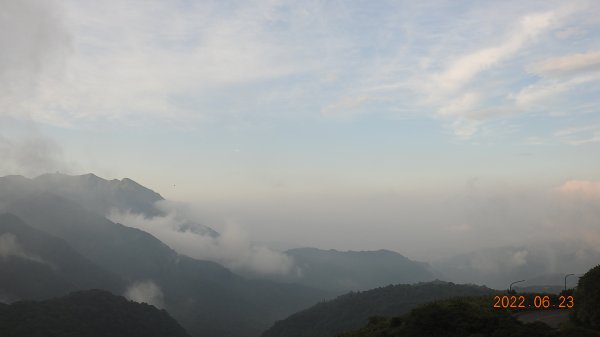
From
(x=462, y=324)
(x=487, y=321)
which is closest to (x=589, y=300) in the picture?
(x=487, y=321)

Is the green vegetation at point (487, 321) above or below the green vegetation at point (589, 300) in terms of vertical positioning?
below

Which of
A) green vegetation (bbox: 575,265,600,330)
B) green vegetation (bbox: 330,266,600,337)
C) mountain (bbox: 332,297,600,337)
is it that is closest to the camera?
green vegetation (bbox: 330,266,600,337)

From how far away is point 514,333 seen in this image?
36.0m
